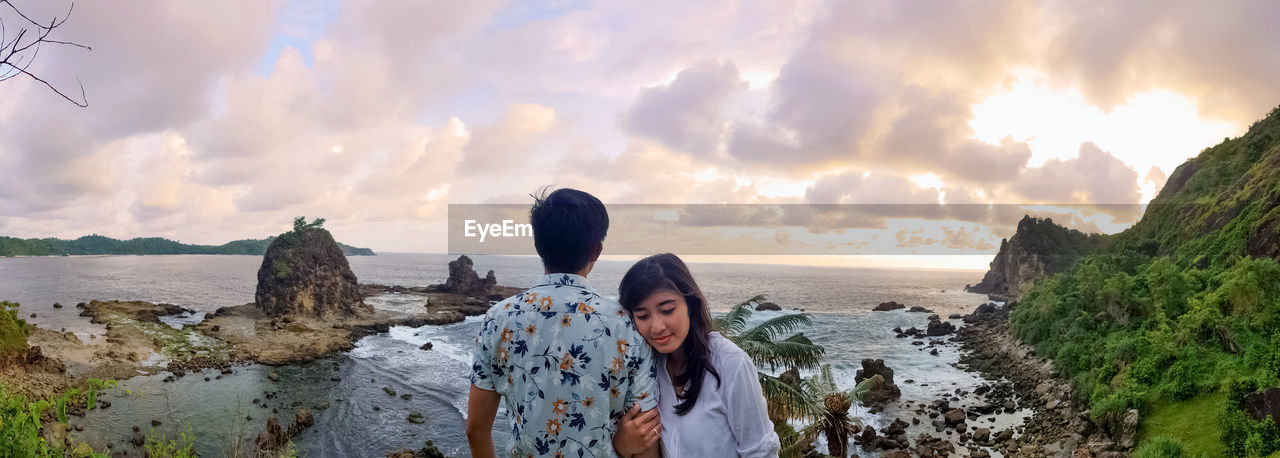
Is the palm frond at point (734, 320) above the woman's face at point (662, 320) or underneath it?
underneath

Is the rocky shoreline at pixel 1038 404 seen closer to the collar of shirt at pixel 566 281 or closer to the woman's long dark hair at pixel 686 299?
the woman's long dark hair at pixel 686 299

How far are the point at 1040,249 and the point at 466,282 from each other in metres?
57.9

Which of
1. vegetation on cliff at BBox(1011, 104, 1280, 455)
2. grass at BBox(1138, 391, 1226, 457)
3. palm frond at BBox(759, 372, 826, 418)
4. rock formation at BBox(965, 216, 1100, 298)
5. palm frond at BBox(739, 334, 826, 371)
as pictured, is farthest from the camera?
rock formation at BBox(965, 216, 1100, 298)

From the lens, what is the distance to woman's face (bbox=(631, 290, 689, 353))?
2.43 m

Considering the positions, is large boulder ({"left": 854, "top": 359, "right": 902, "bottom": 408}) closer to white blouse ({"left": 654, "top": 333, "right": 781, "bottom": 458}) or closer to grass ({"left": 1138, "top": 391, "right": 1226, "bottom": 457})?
grass ({"left": 1138, "top": 391, "right": 1226, "bottom": 457})

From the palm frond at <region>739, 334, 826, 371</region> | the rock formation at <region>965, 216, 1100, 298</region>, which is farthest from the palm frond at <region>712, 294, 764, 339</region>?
the rock formation at <region>965, 216, 1100, 298</region>

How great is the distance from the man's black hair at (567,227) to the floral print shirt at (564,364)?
72 mm

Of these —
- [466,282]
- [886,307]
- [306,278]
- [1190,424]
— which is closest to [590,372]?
[1190,424]

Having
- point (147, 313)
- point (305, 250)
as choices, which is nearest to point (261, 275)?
point (305, 250)

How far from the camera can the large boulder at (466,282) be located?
5344 cm

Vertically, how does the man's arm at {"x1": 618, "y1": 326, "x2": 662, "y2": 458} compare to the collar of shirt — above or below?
below

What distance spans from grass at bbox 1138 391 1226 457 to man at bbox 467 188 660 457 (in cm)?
1620

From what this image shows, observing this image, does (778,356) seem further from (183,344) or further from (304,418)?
(183,344)

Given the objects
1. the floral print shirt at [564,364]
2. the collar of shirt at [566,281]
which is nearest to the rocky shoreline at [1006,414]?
the floral print shirt at [564,364]
